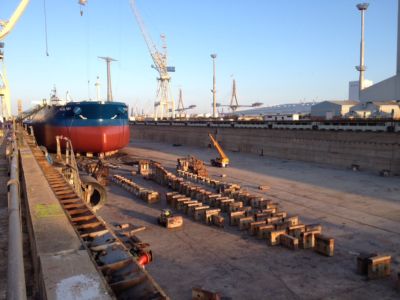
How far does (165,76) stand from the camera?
10181cm

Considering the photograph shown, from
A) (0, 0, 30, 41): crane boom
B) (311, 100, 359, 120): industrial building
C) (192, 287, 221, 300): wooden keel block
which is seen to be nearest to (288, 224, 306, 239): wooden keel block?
(192, 287, 221, 300): wooden keel block

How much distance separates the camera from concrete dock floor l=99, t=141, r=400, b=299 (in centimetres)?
831

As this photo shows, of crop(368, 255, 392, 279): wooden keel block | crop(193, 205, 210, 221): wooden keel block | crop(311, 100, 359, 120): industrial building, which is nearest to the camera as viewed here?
crop(368, 255, 392, 279): wooden keel block

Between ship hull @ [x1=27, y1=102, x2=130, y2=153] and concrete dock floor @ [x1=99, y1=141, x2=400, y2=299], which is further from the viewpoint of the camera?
ship hull @ [x1=27, y1=102, x2=130, y2=153]

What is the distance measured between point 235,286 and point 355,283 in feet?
9.85

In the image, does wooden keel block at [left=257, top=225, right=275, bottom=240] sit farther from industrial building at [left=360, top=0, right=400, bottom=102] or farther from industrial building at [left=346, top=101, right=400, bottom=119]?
industrial building at [left=360, top=0, right=400, bottom=102]

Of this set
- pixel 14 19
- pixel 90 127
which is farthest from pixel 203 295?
→ pixel 14 19

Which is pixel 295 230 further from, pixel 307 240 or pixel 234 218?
pixel 234 218

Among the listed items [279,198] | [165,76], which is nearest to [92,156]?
[279,198]

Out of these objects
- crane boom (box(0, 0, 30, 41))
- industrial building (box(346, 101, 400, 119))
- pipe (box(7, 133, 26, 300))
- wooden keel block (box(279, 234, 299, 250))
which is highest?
crane boom (box(0, 0, 30, 41))

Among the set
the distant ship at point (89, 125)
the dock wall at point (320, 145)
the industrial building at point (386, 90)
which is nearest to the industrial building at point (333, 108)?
the industrial building at point (386, 90)

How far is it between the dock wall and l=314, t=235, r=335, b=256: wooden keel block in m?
16.5

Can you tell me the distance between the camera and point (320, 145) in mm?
30484

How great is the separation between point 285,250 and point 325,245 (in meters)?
1.20
